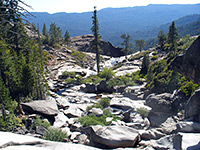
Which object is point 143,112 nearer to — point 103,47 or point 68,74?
point 68,74

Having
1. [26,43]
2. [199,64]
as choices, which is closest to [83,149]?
[199,64]

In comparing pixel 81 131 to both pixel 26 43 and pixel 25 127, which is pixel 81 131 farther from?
pixel 26 43

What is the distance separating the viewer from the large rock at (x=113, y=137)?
355 inches

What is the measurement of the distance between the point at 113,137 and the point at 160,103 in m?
8.89

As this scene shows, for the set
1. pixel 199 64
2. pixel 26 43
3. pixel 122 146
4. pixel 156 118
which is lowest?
pixel 156 118

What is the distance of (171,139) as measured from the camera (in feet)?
30.3

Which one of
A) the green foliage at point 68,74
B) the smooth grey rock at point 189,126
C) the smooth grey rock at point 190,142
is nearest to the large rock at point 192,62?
the smooth grey rock at point 189,126

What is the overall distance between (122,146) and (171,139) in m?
2.69

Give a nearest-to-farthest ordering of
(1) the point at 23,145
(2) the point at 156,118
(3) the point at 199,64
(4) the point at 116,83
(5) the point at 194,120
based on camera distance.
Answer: (1) the point at 23,145, (3) the point at 199,64, (5) the point at 194,120, (2) the point at 156,118, (4) the point at 116,83

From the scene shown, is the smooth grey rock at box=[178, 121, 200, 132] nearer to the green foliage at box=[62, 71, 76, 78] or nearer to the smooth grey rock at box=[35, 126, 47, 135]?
the smooth grey rock at box=[35, 126, 47, 135]

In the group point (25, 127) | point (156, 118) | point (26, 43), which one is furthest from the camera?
point (26, 43)

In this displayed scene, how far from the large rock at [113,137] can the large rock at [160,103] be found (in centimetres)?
720

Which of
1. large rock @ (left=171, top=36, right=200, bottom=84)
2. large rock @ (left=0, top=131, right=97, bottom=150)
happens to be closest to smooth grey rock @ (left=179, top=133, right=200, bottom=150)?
large rock @ (left=171, top=36, right=200, bottom=84)

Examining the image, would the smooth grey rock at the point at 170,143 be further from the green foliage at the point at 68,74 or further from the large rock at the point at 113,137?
the green foliage at the point at 68,74
